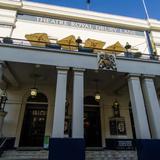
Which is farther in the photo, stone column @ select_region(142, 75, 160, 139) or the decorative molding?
the decorative molding

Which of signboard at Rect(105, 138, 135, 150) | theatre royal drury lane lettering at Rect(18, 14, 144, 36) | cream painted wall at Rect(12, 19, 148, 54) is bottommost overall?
signboard at Rect(105, 138, 135, 150)

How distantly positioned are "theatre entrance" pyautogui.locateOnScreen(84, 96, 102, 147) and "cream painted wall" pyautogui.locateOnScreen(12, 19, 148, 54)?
4.76 meters

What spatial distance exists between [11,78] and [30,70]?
1.69 metres

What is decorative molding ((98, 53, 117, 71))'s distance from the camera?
9.07m

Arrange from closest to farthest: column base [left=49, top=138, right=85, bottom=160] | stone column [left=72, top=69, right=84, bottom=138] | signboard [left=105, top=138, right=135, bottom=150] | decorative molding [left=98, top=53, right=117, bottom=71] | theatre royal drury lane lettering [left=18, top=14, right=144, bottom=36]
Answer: column base [left=49, top=138, right=85, bottom=160]
stone column [left=72, top=69, right=84, bottom=138]
decorative molding [left=98, top=53, right=117, bottom=71]
signboard [left=105, top=138, right=135, bottom=150]
theatre royal drury lane lettering [left=18, top=14, right=144, bottom=36]

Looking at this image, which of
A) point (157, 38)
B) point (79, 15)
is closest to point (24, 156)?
point (79, 15)

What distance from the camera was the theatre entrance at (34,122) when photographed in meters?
11.0

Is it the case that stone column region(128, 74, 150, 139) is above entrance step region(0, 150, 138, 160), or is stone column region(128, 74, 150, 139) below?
above

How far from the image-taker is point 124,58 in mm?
9617

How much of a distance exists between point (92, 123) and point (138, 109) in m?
4.58

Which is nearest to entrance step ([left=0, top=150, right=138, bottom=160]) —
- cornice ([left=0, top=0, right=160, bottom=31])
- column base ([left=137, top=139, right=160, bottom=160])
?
column base ([left=137, top=139, right=160, bottom=160])

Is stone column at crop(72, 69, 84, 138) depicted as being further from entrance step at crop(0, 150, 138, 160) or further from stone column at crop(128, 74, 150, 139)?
stone column at crop(128, 74, 150, 139)

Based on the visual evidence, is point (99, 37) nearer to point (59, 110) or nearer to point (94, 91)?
point (94, 91)

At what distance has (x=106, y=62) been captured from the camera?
9180mm
